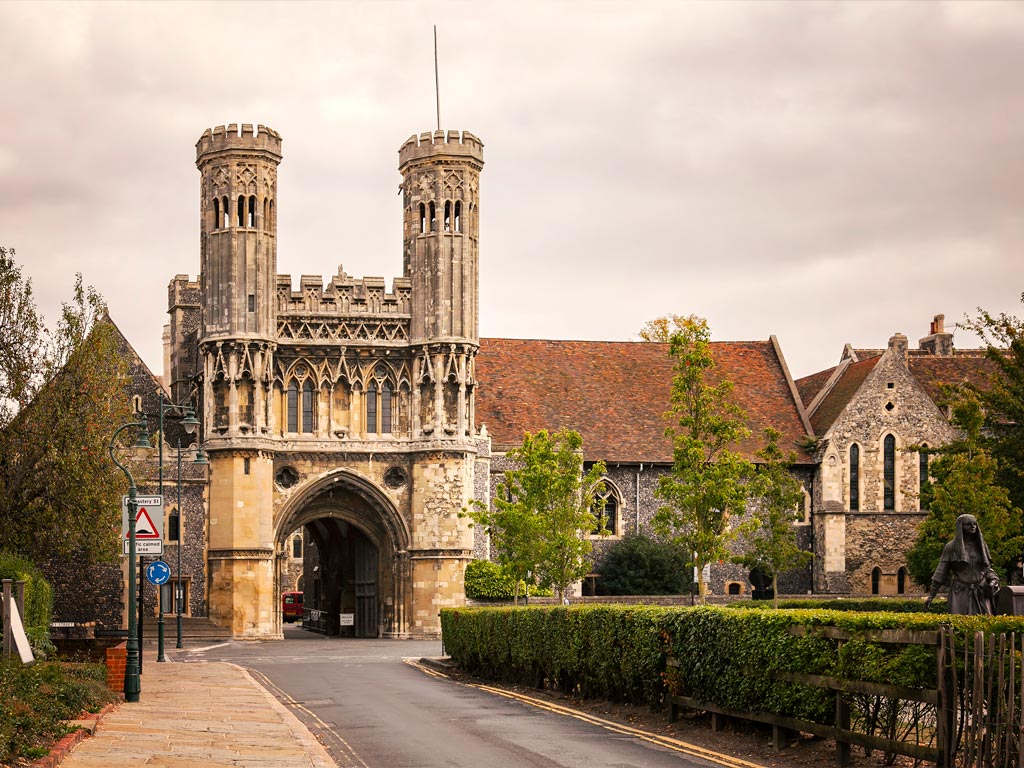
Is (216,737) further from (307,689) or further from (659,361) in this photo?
(659,361)

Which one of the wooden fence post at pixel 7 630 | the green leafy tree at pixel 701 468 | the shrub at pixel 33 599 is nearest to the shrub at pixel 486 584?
the green leafy tree at pixel 701 468

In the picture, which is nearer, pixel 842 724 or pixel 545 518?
pixel 842 724

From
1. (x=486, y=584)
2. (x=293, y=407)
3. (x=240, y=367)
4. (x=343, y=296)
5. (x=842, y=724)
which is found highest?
(x=343, y=296)

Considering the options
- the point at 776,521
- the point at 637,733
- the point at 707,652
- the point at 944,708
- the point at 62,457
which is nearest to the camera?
the point at 944,708

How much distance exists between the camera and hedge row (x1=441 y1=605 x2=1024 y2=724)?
1502 centimetres

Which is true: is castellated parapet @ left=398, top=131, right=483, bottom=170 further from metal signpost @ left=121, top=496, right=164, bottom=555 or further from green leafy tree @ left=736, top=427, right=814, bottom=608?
metal signpost @ left=121, top=496, right=164, bottom=555

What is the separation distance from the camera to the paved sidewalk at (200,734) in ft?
51.7

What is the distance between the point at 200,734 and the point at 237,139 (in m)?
36.7

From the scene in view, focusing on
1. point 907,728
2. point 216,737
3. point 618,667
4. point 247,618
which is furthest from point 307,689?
point 247,618

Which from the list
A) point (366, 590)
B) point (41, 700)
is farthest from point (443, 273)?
point (41, 700)

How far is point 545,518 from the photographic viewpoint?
44.8 m

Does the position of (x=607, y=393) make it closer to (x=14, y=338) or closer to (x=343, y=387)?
(x=343, y=387)

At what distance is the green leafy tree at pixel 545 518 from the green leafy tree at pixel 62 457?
13631mm

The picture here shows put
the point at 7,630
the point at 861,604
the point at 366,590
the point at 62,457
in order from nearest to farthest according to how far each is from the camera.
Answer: the point at 7,630 < the point at 62,457 < the point at 861,604 < the point at 366,590
